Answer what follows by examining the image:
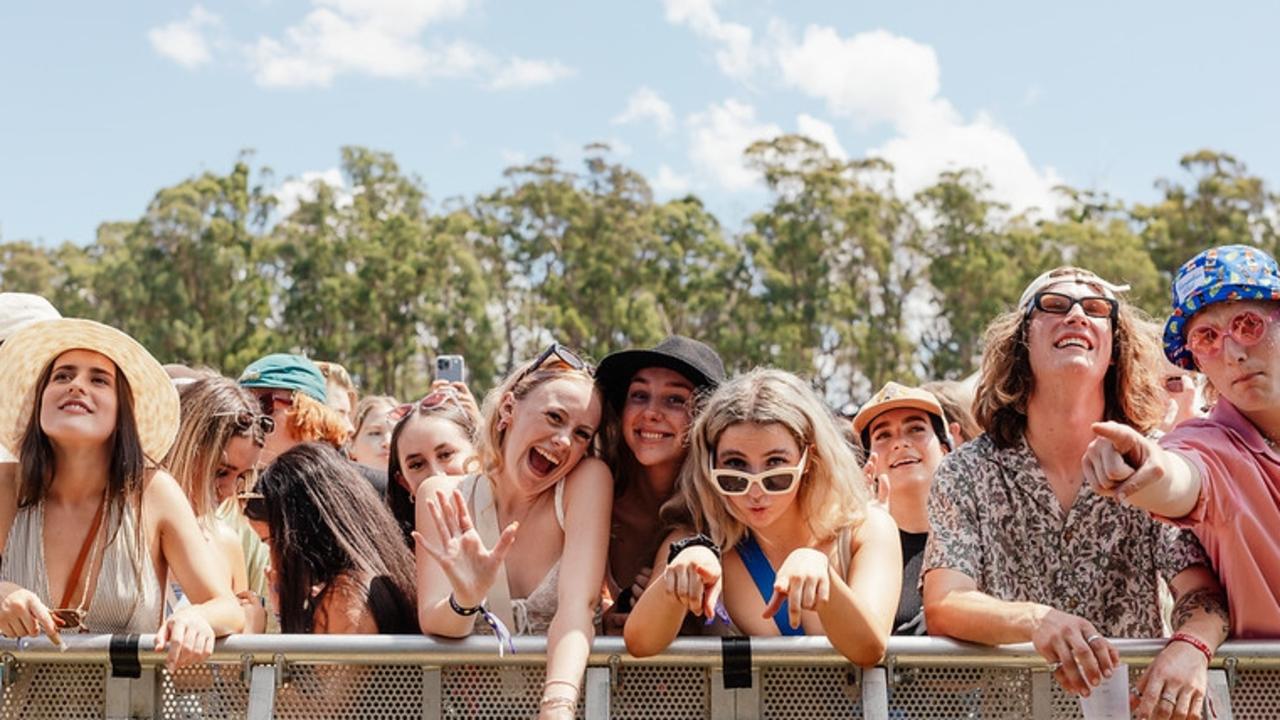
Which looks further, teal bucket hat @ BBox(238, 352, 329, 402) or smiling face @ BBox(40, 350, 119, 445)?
teal bucket hat @ BBox(238, 352, 329, 402)

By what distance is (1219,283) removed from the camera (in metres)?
3.09

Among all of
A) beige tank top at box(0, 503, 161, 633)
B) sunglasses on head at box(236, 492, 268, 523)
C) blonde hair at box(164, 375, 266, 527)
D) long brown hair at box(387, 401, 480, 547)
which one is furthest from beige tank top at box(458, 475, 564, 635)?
blonde hair at box(164, 375, 266, 527)

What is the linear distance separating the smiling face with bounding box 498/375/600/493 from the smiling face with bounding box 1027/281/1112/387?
1.21 metres

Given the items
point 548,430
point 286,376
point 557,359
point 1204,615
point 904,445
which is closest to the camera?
point 1204,615

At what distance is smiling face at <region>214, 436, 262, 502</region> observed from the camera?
465 centimetres

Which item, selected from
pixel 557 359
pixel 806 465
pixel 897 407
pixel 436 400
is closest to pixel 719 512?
pixel 806 465

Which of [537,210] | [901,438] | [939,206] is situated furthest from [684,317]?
[901,438]

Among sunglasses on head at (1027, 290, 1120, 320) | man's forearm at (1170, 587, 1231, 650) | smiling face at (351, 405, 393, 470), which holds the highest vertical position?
smiling face at (351, 405, 393, 470)

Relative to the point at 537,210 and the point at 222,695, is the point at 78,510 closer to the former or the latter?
the point at 222,695

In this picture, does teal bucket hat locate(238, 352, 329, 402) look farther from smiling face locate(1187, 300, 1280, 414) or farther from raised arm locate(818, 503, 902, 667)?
smiling face locate(1187, 300, 1280, 414)

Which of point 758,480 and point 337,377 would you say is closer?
point 758,480

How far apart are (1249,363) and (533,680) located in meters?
1.83

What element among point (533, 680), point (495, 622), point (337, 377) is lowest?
point (533, 680)

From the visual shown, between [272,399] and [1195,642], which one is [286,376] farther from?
[1195,642]
